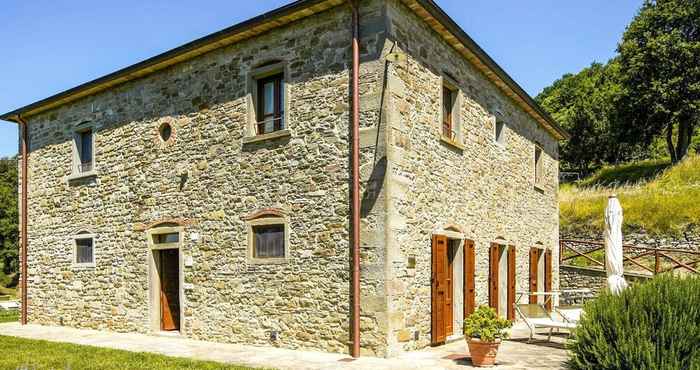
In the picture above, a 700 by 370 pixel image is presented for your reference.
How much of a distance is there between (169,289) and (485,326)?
7.03 meters

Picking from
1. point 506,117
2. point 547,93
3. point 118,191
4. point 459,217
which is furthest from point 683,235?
point 547,93

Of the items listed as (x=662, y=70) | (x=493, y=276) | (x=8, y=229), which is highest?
(x=662, y=70)

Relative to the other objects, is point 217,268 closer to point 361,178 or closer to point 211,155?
point 211,155

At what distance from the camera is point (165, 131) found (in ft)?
38.1

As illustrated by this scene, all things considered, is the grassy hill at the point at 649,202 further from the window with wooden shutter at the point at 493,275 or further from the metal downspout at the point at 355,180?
the metal downspout at the point at 355,180

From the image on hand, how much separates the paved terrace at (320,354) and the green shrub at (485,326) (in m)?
0.44

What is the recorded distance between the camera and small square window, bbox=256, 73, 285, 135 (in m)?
9.94

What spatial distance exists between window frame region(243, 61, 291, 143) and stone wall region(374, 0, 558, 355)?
2065mm

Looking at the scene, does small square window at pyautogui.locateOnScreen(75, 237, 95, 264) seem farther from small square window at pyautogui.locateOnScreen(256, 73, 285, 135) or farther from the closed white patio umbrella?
the closed white patio umbrella

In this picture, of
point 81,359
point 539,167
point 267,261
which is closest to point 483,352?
point 267,261

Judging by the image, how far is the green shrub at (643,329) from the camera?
5.46 m

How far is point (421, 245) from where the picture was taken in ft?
30.1

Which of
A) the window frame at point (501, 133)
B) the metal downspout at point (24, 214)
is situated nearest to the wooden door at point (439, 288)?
the window frame at point (501, 133)

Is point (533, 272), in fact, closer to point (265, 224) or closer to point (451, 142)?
point (451, 142)
